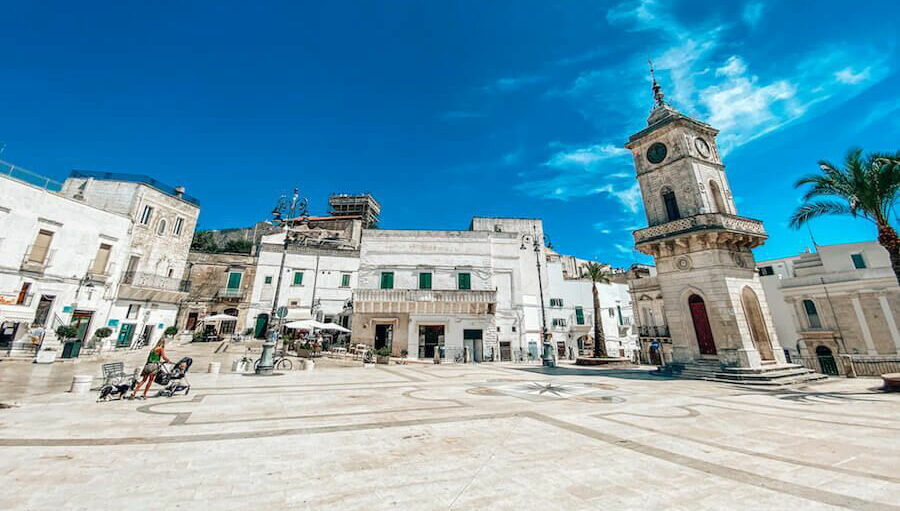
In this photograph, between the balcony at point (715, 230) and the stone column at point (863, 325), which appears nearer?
the balcony at point (715, 230)

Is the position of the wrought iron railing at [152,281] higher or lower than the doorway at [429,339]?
higher

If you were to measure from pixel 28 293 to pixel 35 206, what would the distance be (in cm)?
505

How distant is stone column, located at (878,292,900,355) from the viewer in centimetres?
2209

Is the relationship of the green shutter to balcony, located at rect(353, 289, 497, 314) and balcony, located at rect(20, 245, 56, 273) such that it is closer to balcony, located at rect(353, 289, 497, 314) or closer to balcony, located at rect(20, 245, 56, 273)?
balcony, located at rect(20, 245, 56, 273)

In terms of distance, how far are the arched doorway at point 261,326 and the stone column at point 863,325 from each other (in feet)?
150

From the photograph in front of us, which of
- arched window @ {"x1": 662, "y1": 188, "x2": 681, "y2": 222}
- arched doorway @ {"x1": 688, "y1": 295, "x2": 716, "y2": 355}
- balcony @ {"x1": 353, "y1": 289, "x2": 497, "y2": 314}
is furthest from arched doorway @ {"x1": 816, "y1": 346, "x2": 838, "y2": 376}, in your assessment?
balcony @ {"x1": 353, "y1": 289, "x2": 497, "y2": 314}

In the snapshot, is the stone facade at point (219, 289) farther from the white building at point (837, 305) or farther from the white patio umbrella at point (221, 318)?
the white building at point (837, 305)

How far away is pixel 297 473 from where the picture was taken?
3812mm

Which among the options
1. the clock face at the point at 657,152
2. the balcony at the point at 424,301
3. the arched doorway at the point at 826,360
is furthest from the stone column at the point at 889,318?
the balcony at the point at 424,301

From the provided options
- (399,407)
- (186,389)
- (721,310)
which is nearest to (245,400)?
(186,389)

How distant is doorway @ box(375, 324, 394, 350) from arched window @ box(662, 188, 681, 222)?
64.4ft

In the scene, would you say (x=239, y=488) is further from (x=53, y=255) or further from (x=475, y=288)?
(x=53, y=255)

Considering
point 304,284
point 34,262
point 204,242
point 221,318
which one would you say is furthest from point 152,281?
point 204,242

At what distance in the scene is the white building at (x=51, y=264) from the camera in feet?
59.5
